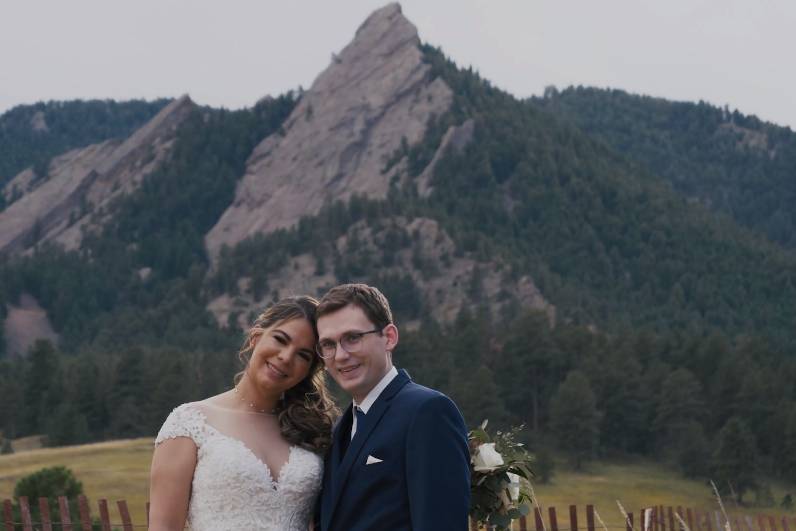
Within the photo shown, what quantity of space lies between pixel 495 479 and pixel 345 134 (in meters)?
164

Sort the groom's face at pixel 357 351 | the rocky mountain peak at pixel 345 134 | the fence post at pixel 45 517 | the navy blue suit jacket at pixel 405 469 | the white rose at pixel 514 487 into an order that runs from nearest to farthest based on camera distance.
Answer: the navy blue suit jacket at pixel 405 469, the groom's face at pixel 357 351, the white rose at pixel 514 487, the fence post at pixel 45 517, the rocky mountain peak at pixel 345 134

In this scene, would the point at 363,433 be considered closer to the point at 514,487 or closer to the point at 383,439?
the point at 383,439

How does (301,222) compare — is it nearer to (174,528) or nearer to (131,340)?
(131,340)

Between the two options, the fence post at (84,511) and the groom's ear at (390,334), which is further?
the fence post at (84,511)

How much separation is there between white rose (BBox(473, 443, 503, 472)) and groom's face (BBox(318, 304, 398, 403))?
2.70 feet

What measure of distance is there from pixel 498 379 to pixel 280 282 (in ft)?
189

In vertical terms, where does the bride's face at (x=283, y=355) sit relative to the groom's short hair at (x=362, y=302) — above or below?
below

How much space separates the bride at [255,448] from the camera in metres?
5.72

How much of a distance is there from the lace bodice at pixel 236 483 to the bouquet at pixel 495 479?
0.75 metres

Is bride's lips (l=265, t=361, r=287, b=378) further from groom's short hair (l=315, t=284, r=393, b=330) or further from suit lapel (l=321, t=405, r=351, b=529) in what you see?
groom's short hair (l=315, t=284, r=393, b=330)

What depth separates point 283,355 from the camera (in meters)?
5.77

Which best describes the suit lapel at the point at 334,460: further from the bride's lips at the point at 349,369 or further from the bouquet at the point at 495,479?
the bouquet at the point at 495,479

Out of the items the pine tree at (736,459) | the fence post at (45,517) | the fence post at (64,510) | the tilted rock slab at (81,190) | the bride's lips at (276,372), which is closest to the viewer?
the bride's lips at (276,372)

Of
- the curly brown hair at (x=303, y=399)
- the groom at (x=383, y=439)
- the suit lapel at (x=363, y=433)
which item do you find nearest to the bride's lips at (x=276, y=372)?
the curly brown hair at (x=303, y=399)
